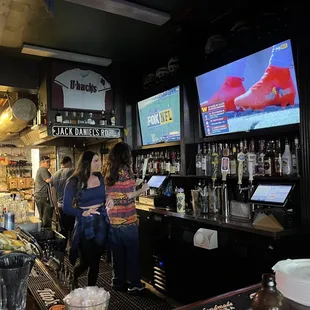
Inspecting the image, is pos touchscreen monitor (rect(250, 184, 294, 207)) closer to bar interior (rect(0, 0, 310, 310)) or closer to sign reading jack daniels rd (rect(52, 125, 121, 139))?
bar interior (rect(0, 0, 310, 310))

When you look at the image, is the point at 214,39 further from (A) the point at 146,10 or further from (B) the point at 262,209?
(B) the point at 262,209

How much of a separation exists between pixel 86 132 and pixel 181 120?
135 centimetres

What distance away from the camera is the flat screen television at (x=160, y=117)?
4009 millimetres

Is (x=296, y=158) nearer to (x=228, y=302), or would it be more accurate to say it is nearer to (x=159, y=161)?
(x=228, y=302)

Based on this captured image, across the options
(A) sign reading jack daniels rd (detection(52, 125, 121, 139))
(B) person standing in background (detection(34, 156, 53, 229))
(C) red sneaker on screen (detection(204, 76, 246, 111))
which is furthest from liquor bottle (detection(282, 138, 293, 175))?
(B) person standing in background (detection(34, 156, 53, 229))

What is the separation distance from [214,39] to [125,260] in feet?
8.11

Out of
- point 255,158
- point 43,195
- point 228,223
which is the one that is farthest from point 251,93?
point 43,195

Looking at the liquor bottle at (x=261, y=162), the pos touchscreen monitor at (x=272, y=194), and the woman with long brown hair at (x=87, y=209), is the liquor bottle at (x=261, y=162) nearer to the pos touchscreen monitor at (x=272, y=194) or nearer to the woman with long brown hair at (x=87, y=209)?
the pos touchscreen monitor at (x=272, y=194)

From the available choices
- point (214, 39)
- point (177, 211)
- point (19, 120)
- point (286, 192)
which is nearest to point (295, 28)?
point (214, 39)

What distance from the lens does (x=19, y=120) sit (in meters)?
4.85

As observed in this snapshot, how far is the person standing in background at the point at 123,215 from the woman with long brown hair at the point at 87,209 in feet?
0.37

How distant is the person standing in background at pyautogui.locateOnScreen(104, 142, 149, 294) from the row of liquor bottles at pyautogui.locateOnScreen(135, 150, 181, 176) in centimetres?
75

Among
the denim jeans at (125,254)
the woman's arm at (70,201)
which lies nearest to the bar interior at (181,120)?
the denim jeans at (125,254)

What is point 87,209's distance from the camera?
10.7 feet
